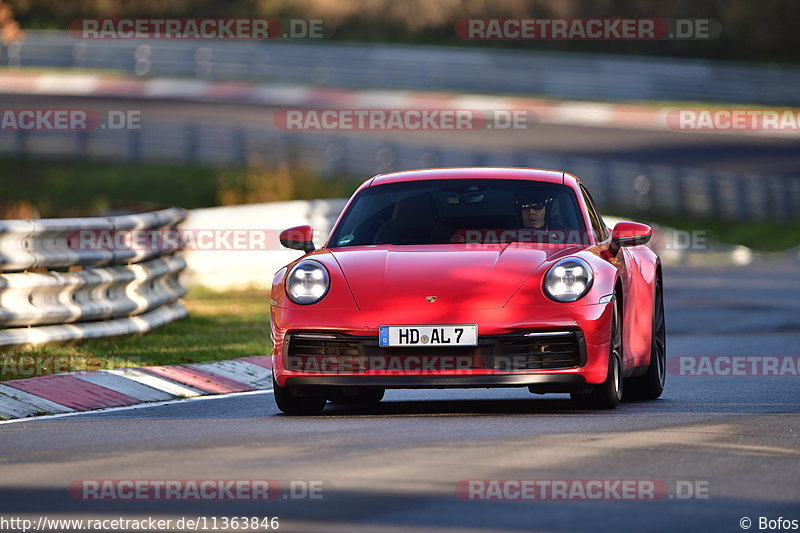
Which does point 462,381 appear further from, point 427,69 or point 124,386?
point 427,69

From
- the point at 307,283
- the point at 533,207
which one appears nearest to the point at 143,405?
the point at 307,283

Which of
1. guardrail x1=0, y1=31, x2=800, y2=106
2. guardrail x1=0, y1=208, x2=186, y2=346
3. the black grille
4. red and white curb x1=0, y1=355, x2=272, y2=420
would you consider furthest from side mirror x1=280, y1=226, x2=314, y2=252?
guardrail x1=0, y1=31, x2=800, y2=106

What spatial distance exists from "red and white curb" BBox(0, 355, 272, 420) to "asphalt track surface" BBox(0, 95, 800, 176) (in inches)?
1016

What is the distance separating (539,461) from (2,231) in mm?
5854

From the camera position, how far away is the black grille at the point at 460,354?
960 centimetres

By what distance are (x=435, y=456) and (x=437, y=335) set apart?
1.76 metres

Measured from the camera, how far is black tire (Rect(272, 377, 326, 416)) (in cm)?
1006

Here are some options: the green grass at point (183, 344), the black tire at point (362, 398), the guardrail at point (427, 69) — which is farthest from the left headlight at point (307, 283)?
the guardrail at point (427, 69)

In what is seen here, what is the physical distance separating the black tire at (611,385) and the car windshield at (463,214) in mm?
699

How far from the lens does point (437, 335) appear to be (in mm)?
9578

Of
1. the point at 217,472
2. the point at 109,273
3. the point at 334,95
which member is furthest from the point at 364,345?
the point at 334,95

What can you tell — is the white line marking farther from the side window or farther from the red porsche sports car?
the side window

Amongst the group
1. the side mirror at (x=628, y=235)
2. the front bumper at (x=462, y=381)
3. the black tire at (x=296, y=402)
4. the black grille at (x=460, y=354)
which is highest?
the side mirror at (x=628, y=235)

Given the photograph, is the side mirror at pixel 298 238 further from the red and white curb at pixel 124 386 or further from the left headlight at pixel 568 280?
the left headlight at pixel 568 280
